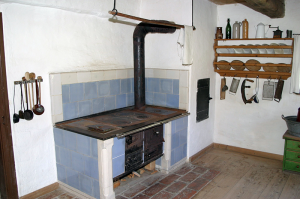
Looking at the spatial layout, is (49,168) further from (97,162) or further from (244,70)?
(244,70)

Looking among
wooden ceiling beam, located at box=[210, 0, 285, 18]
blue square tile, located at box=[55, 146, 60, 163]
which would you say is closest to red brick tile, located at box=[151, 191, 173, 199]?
blue square tile, located at box=[55, 146, 60, 163]

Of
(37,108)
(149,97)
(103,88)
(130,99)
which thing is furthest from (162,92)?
(37,108)

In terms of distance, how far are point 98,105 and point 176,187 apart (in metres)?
1.12

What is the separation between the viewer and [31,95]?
2152 mm

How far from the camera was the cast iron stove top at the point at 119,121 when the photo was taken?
2070mm

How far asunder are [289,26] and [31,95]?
2738 mm

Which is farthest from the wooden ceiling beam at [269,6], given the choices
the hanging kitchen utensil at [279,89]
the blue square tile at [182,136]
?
the blue square tile at [182,136]

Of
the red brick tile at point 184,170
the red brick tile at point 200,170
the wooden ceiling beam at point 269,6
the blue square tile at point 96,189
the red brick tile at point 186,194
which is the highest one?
the wooden ceiling beam at point 269,6

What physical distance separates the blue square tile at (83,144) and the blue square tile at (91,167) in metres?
0.06

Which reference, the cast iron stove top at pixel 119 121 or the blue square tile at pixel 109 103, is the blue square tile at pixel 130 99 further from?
the blue square tile at pixel 109 103

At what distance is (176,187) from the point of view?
244cm

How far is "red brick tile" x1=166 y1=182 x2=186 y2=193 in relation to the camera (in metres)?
2.39

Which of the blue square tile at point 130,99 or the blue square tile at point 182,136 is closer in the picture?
the blue square tile at point 182,136

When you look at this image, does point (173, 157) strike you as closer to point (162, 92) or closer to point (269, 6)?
point (162, 92)
